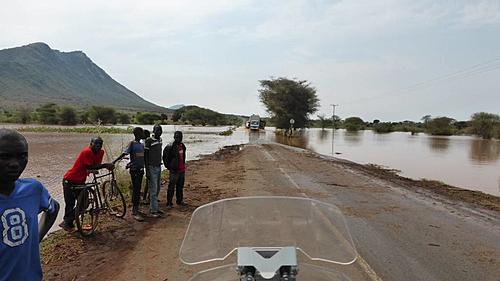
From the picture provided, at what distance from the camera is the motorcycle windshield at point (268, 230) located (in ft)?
9.66

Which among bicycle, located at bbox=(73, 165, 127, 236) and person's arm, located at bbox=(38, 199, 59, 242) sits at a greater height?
person's arm, located at bbox=(38, 199, 59, 242)

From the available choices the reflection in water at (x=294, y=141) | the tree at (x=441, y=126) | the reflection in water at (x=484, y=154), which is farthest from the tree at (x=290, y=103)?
the tree at (x=441, y=126)

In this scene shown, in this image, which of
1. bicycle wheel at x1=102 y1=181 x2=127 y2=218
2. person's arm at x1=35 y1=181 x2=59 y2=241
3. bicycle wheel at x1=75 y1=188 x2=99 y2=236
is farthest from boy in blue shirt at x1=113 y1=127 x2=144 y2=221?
person's arm at x1=35 y1=181 x2=59 y2=241

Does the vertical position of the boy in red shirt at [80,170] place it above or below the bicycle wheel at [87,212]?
above

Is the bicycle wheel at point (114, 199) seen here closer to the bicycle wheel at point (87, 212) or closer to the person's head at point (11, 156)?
the bicycle wheel at point (87, 212)

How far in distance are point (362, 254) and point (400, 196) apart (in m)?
7.43

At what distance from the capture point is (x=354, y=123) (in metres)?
127

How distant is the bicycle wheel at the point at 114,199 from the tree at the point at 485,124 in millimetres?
84755

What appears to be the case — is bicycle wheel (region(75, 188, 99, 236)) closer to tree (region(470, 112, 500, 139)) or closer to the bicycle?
the bicycle

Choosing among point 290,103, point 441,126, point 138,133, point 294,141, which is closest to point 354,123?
point 441,126

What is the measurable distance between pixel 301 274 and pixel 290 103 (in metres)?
61.9

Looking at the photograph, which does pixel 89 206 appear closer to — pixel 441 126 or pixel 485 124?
pixel 485 124

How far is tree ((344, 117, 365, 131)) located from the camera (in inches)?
4729

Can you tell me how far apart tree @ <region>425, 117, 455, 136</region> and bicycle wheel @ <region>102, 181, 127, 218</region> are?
100 metres
